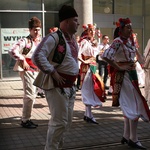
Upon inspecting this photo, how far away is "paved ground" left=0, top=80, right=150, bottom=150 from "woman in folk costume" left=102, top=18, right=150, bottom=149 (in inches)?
19.4

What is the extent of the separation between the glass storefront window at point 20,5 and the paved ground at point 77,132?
7.55 metres

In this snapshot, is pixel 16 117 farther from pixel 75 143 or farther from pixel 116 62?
pixel 116 62

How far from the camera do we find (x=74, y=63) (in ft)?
13.6

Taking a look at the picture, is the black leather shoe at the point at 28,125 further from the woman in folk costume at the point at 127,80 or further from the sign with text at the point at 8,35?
the sign with text at the point at 8,35

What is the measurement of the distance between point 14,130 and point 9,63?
30.1 ft

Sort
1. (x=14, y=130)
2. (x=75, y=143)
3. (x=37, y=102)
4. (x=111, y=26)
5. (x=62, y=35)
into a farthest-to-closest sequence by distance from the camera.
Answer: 1. (x=111, y=26)
2. (x=37, y=102)
3. (x=14, y=130)
4. (x=75, y=143)
5. (x=62, y=35)

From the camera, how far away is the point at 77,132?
6.08m

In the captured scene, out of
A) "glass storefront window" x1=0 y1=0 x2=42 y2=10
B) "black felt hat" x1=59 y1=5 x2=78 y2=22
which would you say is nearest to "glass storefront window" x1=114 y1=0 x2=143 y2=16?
"glass storefront window" x1=0 y1=0 x2=42 y2=10

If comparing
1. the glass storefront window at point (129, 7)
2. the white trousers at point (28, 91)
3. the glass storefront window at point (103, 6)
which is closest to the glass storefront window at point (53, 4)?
the glass storefront window at point (103, 6)

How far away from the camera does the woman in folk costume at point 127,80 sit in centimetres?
508

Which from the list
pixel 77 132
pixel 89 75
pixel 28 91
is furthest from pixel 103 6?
pixel 77 132

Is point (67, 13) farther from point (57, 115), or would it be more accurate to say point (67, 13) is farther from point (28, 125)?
point (28, 125)

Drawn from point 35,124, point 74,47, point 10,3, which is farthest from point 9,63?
point 74,47

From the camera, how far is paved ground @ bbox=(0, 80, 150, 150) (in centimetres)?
534
